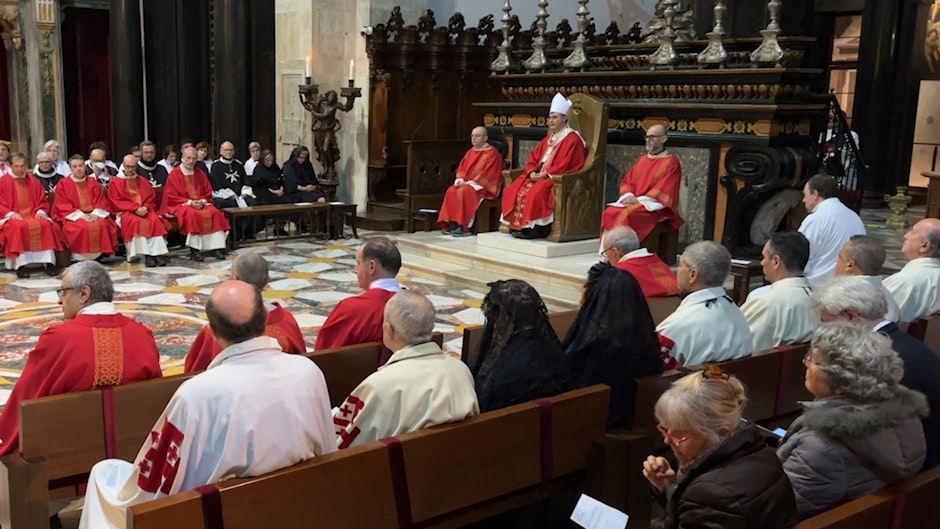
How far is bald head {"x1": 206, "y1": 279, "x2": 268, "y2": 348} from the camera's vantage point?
2297 millimetres

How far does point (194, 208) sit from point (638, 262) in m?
5.58

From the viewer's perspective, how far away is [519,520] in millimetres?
3045

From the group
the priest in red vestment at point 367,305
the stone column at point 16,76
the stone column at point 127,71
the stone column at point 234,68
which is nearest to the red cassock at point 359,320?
the priest in red vestment at point 367,305

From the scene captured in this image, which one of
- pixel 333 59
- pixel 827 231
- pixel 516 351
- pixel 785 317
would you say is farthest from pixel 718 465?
pixel 333 59

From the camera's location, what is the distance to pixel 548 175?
26.3 ft

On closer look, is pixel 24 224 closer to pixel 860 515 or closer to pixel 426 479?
pixel 426 479

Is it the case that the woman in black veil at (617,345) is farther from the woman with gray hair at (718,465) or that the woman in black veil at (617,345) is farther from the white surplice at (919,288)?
the white surplice at (919,288)

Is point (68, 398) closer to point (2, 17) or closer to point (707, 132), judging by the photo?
point (707, 132)

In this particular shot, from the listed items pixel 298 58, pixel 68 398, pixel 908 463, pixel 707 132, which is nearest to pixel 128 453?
pixel 68 398

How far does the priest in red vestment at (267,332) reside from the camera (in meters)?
3.40

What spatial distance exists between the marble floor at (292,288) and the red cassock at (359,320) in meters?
1.98

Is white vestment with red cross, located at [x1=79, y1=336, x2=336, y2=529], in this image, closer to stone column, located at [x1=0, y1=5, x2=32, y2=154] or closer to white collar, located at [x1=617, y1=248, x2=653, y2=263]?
white collar, located at [x1=617, y1=248, x2=653, y2=263]

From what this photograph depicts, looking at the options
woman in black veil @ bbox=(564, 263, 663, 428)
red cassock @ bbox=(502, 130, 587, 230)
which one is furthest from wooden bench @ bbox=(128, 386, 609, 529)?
red cassock @ bbox=(502, 130, 587, 230)

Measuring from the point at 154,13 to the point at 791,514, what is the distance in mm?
13028
